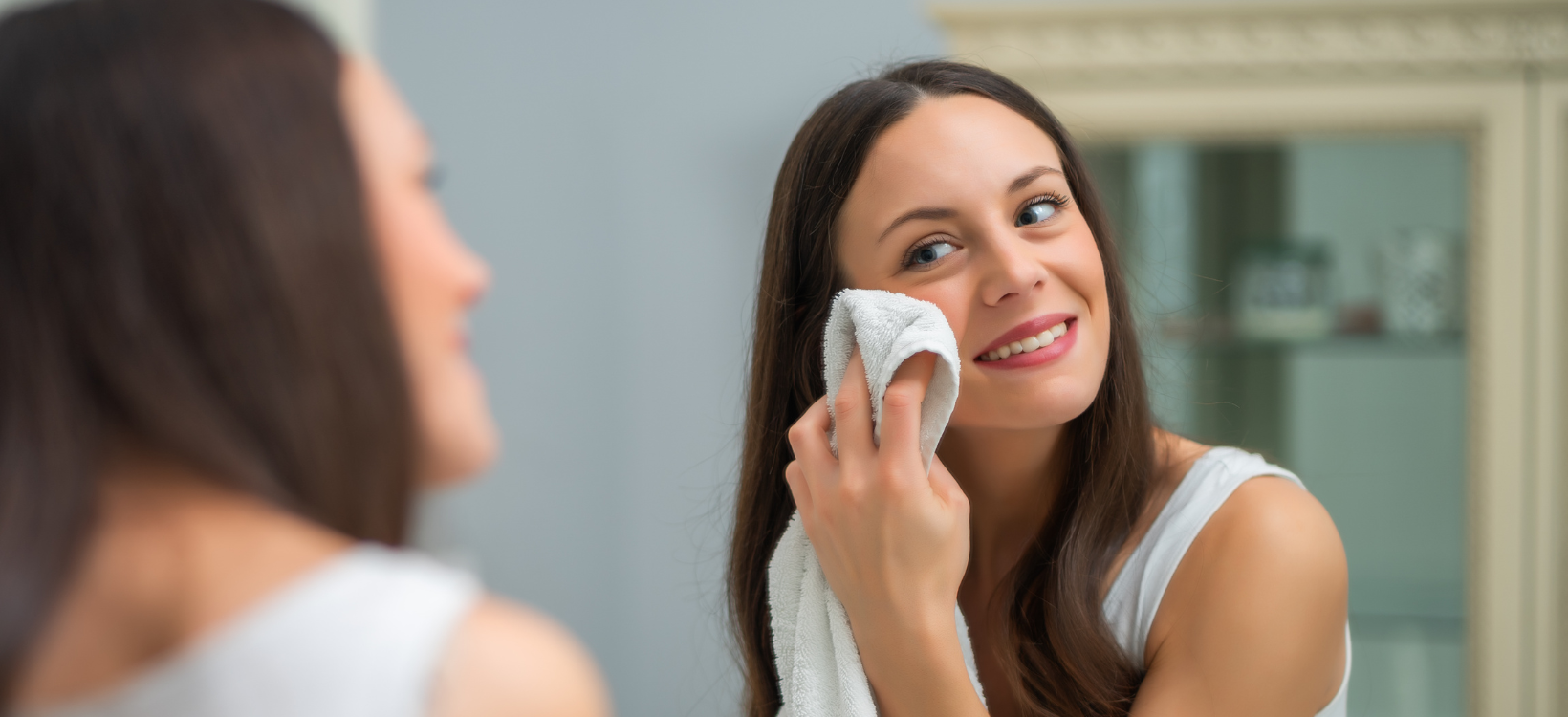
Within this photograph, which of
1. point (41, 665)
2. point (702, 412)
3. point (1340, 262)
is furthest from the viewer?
point (702, 412)

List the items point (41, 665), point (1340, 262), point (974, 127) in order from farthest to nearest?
1. point (1340, 262)
2. point (974, 127)
3. point (41, 665)

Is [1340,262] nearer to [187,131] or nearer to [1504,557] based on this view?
[1504,557]

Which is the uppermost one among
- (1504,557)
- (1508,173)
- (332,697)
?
(332,697)

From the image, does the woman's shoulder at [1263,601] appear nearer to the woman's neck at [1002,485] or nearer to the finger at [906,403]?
the woman's neck at [1002,485]

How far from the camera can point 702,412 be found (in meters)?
1.71

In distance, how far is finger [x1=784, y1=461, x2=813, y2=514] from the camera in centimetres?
80

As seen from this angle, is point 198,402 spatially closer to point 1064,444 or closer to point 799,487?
point 799,487

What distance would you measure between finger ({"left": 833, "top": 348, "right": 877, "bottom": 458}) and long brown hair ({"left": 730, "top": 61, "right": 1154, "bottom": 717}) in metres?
0.15

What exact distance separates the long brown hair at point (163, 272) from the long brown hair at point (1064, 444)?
0.58 metres

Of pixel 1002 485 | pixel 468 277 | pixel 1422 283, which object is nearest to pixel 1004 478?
pixel 1002 485

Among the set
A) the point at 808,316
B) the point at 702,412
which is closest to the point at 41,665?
the point at 808,316

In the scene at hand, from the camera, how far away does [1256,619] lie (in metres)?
0.75

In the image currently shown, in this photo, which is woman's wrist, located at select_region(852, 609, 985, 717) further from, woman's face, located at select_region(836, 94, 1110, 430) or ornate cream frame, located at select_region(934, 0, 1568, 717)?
ornate cream frame, located at select_region(934, 0, 1568, 717)

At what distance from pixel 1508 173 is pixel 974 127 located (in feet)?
2.80
